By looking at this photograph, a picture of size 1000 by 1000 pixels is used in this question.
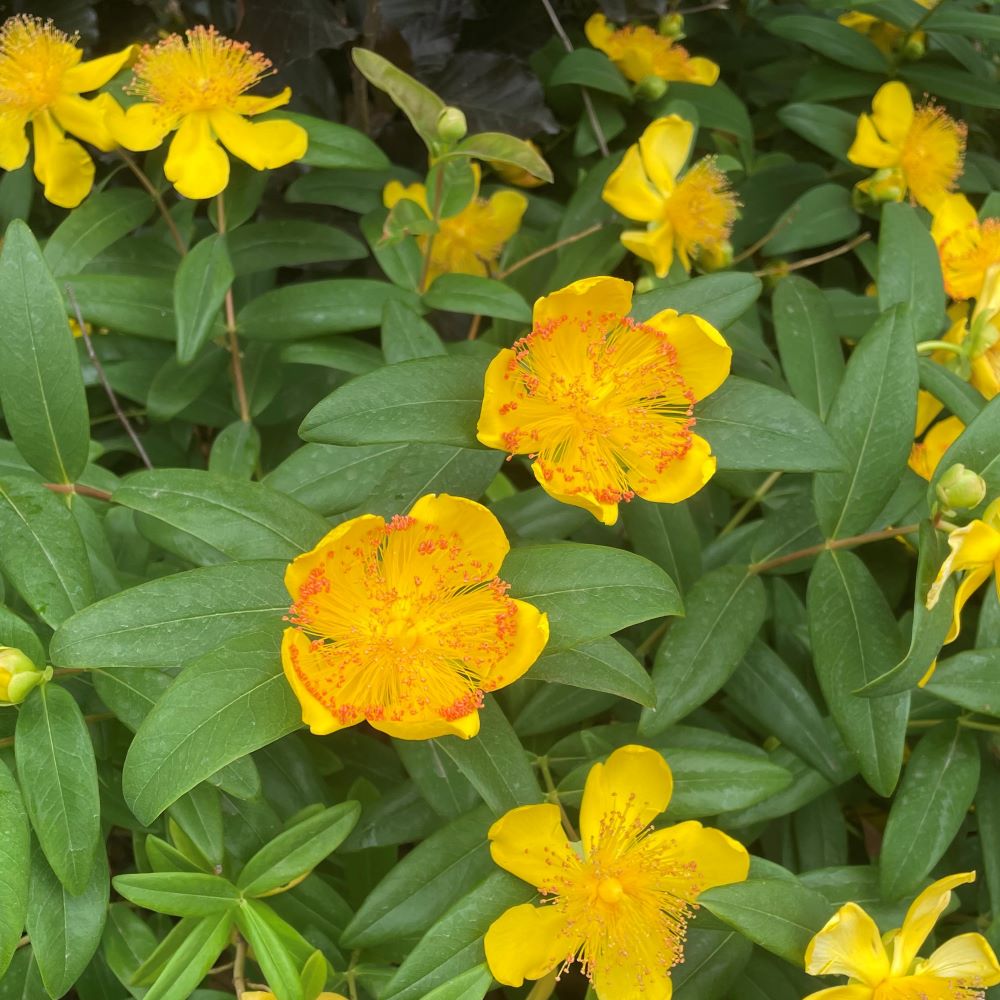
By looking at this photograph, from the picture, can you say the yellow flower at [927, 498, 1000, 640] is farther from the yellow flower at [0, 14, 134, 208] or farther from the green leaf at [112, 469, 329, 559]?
the yellow flower at [0, 14, 134, 208]

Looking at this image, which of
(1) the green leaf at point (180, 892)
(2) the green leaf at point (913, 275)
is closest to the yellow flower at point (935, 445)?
(2) the green leaf at point (913, 275)

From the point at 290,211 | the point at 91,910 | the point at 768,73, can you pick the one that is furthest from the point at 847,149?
the point at 91,910

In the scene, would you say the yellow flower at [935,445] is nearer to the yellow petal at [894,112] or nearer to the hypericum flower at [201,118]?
the yellow petal at [894,112]

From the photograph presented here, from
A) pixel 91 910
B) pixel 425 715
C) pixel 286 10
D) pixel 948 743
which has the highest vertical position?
pixel 286 10

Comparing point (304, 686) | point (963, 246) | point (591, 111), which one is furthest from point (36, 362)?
point (963, 246)

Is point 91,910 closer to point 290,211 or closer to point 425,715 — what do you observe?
point 425,715

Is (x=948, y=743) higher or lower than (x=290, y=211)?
lower

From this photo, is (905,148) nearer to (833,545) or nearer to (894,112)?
(894,112)
